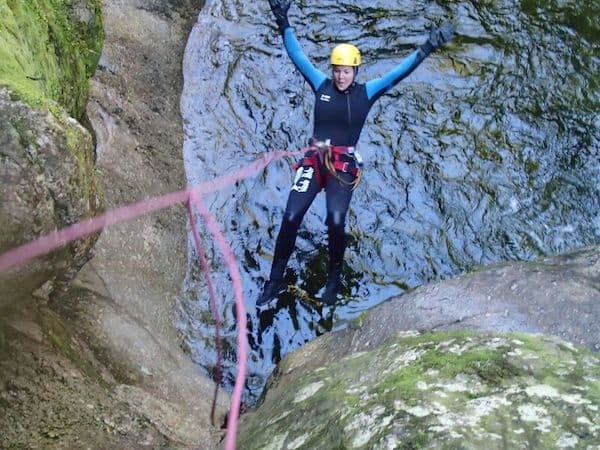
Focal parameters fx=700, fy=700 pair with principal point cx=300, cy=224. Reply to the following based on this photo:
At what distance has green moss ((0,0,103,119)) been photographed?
11.6ft

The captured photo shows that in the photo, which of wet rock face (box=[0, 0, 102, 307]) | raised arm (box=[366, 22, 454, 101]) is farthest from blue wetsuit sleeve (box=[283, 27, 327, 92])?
wet rock face (box=[0, 0, 102, 307])

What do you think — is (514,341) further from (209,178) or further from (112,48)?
(112,48)

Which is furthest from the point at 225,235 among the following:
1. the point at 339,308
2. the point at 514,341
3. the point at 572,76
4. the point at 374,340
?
the point at 572,76

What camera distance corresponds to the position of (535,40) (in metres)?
8.37

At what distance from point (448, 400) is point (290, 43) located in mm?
3710

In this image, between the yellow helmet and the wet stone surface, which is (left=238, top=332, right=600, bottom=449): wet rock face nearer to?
the wet stone surface

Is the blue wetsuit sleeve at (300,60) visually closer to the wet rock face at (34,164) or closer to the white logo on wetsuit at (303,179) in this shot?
the white logo on wetsuit at (303,179)

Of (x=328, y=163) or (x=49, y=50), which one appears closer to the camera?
(x=49, y=50)

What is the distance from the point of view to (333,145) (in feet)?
19.1

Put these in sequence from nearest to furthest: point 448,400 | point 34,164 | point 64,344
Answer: point 448,400 → point 34,164 → point 64,344

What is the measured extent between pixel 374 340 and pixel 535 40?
17.2 feet

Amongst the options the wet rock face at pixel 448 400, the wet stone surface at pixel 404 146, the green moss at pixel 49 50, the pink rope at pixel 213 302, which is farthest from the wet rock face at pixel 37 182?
the wet stone surface at pixel 404 146

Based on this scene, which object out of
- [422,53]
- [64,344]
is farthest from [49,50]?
[422,53]

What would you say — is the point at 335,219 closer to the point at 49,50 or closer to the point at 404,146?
the point at 404,146
